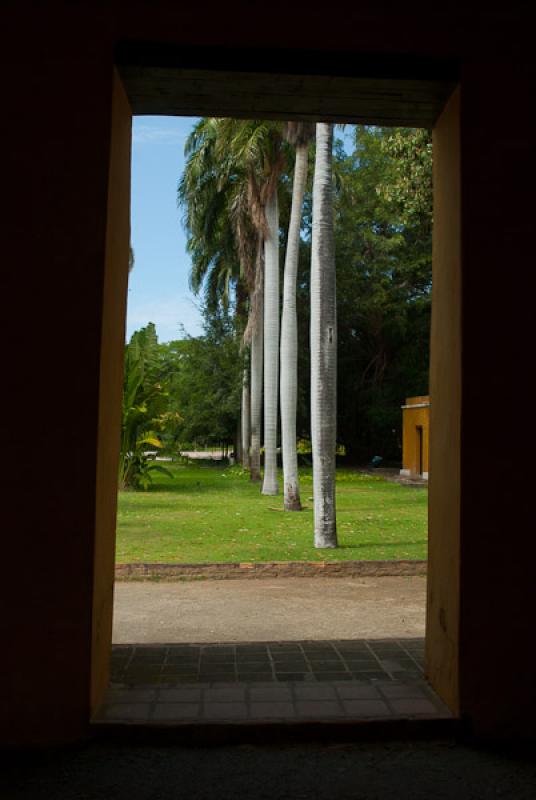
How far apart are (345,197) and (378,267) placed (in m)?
4.28

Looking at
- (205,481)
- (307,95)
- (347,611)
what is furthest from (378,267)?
(307,95)

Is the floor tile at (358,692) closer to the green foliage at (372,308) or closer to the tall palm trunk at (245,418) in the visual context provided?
the tall palm trunk at (245,418)

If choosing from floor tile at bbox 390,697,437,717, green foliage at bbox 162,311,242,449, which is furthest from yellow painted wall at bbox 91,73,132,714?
green foliage at bbox 162,311,242,449

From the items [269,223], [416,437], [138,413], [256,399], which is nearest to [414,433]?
[416,437]

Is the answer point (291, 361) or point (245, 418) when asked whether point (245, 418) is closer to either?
point (245, 418)

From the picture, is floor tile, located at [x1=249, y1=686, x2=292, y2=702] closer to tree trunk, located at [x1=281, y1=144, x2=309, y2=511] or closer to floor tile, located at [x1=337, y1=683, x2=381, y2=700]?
floor tile, located at [x1=337, y1=683, x2=381, y2=700]

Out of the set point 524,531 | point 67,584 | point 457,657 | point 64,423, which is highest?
point 64,423

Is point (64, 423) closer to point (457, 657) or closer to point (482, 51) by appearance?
point (457, 657)

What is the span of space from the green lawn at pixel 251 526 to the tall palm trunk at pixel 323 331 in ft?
3.66

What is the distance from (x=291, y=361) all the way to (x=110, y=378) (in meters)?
11.9

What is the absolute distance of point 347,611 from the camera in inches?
278

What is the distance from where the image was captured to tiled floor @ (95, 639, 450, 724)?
373 centimetres

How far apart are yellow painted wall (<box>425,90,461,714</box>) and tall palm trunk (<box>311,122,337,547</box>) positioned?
6.60m

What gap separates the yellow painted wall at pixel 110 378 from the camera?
368 centimetres
